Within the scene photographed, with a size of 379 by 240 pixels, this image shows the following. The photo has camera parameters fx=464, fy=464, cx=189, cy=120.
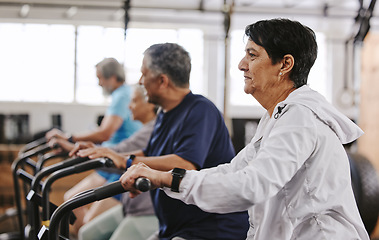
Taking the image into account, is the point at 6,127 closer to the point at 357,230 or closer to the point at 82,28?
the point at 82,28

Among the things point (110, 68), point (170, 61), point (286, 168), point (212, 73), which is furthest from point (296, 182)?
point (212, 73)

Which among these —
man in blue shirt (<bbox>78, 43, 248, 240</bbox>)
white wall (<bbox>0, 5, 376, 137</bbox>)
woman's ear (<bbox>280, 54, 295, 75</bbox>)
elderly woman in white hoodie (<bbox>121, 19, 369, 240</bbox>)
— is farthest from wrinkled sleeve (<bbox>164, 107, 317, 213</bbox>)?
white wall (<bbox>0, 5, 376, 137</bbox>)

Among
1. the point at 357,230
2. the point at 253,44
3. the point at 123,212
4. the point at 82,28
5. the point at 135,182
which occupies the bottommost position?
the point at 123,212

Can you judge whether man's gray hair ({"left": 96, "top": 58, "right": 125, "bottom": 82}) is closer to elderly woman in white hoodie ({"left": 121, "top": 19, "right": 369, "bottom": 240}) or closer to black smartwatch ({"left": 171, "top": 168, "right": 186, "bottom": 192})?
elderly woman in white hoodie ({"left": 121, "top": 19, "right": 369, "bottom": 240})

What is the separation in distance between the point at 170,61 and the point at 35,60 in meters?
7.80

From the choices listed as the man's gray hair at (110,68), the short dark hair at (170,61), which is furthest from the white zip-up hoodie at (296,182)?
the man's gray hair at (110,68)

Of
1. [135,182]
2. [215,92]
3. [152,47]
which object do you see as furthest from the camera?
[215,92]

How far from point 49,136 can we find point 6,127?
415cm

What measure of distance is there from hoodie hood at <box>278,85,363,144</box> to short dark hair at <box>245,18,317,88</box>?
8cm

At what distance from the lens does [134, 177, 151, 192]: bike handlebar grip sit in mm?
1120

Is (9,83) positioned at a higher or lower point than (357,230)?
higher

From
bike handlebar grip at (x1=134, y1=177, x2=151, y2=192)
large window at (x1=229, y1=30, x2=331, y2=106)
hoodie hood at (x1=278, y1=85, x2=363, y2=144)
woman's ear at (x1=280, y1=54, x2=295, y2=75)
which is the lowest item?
bike handlebar grip at (x1=134, y1=177, x2=151, y2=192)

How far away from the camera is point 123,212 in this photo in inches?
98.7

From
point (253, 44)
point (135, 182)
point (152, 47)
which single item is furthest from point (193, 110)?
point (135, 182)
